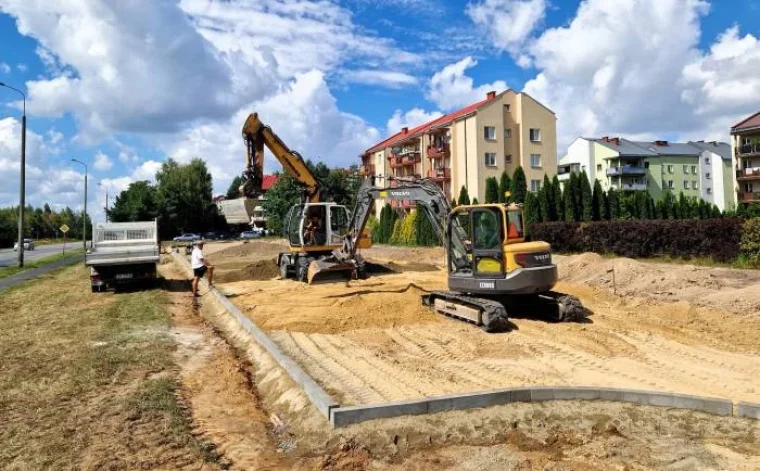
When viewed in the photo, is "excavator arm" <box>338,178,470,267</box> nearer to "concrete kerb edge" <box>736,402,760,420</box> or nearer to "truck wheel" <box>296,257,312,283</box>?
"truck wheel" <box>296,257,312,283</box>

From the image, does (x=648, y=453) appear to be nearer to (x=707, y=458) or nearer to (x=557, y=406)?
(x=707, y=458)

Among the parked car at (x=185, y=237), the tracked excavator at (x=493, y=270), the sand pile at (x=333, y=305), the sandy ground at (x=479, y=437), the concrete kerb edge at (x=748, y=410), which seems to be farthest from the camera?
the parked car at (x=185, y=237)

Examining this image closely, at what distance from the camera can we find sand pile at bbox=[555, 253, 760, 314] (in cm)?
1247

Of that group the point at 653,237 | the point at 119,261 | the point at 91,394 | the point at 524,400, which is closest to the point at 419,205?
the point at 524,400

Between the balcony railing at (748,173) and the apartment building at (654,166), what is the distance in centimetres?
1206

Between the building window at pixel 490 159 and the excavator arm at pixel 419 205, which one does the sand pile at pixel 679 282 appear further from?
the building window at pixel 490 159

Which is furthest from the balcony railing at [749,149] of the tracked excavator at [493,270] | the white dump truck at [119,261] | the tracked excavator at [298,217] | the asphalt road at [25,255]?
the asphalt road at [25,255]

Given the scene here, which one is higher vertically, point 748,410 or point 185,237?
point 185,237

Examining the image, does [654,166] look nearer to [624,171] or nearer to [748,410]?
[624,171]

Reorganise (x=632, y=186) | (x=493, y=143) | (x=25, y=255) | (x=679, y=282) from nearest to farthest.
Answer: (x=679, y=282) < (x=25, y=255) < (x=493, y=143) < (x=632, y=186)

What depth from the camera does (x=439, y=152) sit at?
53.0m

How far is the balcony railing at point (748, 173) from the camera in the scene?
52281mm

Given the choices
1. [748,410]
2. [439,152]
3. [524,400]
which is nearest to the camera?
[748,410]

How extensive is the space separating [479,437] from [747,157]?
59.0 metres
